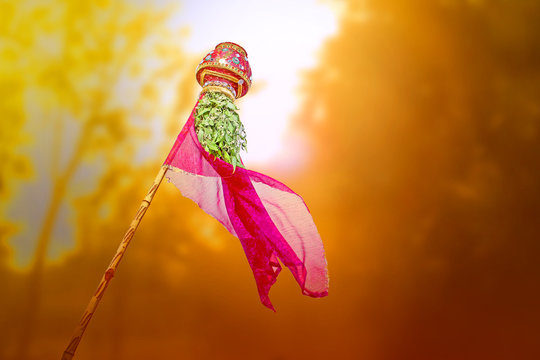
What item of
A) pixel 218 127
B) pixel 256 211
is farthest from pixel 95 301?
pixel 218 127

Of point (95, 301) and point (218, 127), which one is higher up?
point (218, 127)

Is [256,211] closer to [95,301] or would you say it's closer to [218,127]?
[218,127]

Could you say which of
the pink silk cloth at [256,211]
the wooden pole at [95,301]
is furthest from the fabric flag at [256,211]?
the wooden pole at [95,301]

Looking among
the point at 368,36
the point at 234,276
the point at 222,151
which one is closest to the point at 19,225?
the point at 234,276

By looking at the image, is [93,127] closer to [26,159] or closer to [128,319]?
[26,159]

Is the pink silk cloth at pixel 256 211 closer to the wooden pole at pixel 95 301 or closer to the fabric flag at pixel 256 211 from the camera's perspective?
the fabric flag at pixel 256 211

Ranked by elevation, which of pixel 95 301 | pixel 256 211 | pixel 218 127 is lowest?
pixel 95 301

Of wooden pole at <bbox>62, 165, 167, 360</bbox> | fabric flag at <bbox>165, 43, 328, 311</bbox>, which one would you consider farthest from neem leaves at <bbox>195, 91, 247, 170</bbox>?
wooden pole at <bbox>62, 165, 167, 360</bbox>
